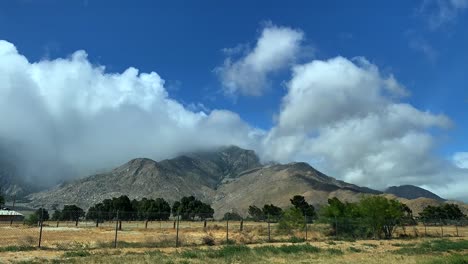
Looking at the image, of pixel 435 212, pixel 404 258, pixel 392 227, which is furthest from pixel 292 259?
pixel 435 212

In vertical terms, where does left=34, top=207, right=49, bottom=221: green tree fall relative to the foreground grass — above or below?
above

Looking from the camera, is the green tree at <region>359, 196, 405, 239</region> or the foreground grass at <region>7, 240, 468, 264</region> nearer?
the foreground grass at <region>7, 240, 468, 264</region>

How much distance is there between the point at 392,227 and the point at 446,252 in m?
22.6

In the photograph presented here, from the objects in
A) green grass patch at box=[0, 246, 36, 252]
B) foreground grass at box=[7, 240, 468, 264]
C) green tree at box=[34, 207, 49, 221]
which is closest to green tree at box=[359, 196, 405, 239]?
foreground grass at box=[7, 240, 468, 264]

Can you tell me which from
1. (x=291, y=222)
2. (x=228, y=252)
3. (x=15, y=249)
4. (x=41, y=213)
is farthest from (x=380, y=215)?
(x=15, y=249)

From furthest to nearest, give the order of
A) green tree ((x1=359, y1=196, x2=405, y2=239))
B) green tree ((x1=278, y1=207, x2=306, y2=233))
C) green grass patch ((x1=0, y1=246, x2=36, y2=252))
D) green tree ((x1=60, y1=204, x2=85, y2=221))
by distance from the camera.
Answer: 1. green tree ((x1=60, y1=204, x2=85, y2=221))
2. green tree ((x1=278, y1=207, x2=306, y2=233))
3. green tree ((x1=359, y1=196, x2=405, y2=239))
4. green grass patch ((x1=0, y1=246, x2=36, y2=252))

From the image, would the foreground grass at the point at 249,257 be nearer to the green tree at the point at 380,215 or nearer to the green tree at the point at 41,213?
the green tree at the point at 41,213

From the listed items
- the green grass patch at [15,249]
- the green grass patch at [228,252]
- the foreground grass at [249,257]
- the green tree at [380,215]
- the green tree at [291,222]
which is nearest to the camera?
the foreground grass at [249,257]

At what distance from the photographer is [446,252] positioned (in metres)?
32.1

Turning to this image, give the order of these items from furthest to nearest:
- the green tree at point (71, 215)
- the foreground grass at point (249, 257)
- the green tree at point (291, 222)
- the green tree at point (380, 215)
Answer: the green tree at point (71, 215) < the green tree at point (291, 222) < the green tree at point (380, 215) < the foreground grass at point (249, 257)

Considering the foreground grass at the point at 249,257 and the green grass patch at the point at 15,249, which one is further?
the green grass patch at the point at 15,249

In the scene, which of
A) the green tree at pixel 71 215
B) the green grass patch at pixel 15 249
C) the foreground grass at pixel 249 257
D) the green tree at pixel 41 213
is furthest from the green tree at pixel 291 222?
the green tree at pixel 71 215

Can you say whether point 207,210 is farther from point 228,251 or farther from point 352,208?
point 228,251

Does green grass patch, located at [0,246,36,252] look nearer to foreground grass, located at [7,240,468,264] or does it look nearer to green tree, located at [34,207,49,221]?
green tree, located at [34,207,49,221]
